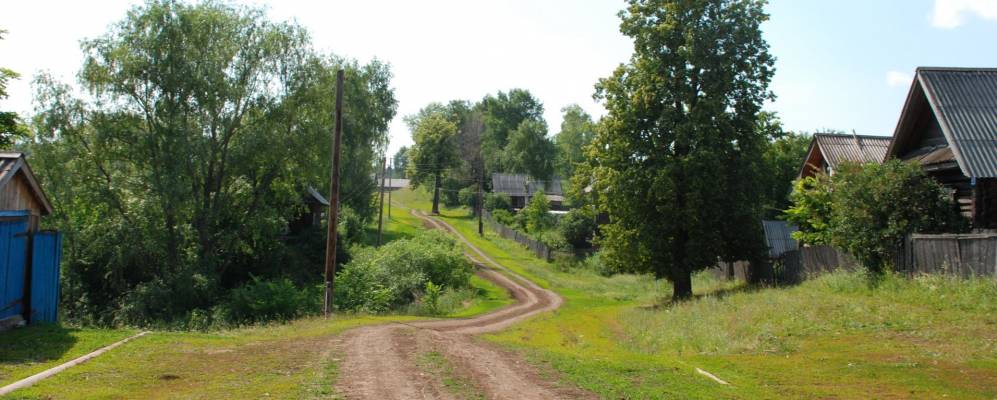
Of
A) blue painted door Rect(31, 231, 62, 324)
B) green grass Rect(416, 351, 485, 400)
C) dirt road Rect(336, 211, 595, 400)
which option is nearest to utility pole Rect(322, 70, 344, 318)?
dirt road Rect(336, 211, 595, 400)

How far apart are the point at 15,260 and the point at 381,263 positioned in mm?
20241

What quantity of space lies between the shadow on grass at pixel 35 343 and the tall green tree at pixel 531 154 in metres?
84.1

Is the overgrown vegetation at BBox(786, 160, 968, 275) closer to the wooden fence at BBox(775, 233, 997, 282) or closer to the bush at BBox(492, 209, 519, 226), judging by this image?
the wooden fence at BBox(775, 233, 997, 282)

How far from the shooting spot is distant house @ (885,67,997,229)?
64.3ft

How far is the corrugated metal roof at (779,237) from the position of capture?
136 feet

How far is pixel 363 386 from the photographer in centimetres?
1066

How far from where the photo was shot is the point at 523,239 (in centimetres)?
6550

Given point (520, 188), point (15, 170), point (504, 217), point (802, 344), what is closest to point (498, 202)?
point (520, 188)

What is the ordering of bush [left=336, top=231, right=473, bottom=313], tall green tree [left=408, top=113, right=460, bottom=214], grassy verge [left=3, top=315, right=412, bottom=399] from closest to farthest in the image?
grassy verge [left=3, top=315, right=412, bottom=399] < bush [left=336, top=231, right=473, bottom=313] < tall green tree [left=408, top=113, right=460, bottom=214]

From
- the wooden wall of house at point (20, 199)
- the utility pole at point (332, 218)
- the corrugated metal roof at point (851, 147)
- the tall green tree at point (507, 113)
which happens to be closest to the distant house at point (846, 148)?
the corrugated metal roof at point (851, 147)

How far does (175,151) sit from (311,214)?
14.9m

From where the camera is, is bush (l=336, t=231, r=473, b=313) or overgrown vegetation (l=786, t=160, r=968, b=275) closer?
overgrown vegetation (l=786, t=160, r=968, b=275)

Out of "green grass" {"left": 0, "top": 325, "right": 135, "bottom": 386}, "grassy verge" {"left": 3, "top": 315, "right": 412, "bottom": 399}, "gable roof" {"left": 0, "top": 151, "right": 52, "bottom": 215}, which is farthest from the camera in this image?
"gable roof" {"left": 0, "top": 151, "right": 52, "bottom": 215}

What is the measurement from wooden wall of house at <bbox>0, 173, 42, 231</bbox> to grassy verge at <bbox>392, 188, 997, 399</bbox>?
12132mm
